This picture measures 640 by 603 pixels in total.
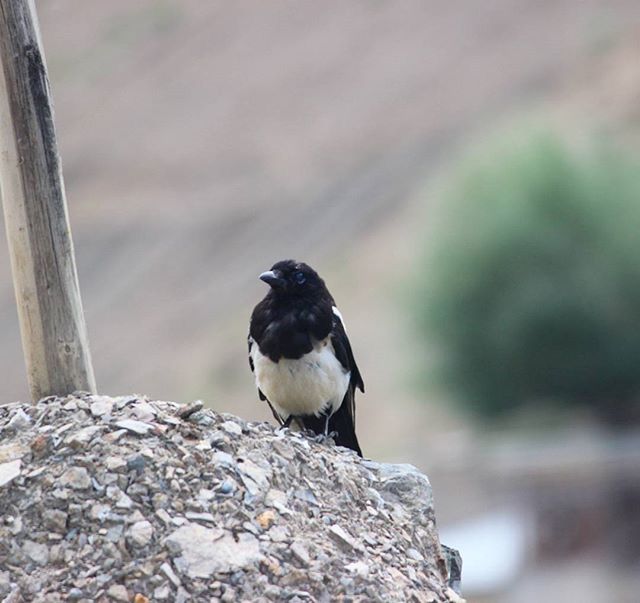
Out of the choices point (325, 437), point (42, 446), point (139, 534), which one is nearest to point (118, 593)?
point (139, 534)

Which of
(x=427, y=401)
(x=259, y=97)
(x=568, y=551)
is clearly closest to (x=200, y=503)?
(x=568, y=551)

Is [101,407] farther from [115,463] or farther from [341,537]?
[341,537]

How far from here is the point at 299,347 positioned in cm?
811

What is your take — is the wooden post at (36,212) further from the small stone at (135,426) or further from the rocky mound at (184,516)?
the small stone at (135,426)

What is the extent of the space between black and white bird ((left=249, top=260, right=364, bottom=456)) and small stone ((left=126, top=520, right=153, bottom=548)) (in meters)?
2.70

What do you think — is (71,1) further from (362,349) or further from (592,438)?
(592,438)

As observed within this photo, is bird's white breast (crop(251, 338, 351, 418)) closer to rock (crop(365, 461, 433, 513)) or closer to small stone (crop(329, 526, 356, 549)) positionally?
rock (crop(365, 461, 433, 513))

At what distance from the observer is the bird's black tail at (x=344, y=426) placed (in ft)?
27.8

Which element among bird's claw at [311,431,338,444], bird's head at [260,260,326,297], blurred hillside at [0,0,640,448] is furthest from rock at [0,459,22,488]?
blurred hillside at [0,0,640,448]

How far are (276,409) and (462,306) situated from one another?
2028cm

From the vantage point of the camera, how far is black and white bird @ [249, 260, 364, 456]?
26.6 feet

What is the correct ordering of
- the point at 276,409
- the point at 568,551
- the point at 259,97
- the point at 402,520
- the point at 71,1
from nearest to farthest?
the point at 402,520, the point at 276,409, the point at 568,551, the point at 259,97, the point at 71,1

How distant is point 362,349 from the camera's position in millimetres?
47406

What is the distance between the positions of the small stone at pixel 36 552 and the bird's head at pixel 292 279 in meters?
2.93
